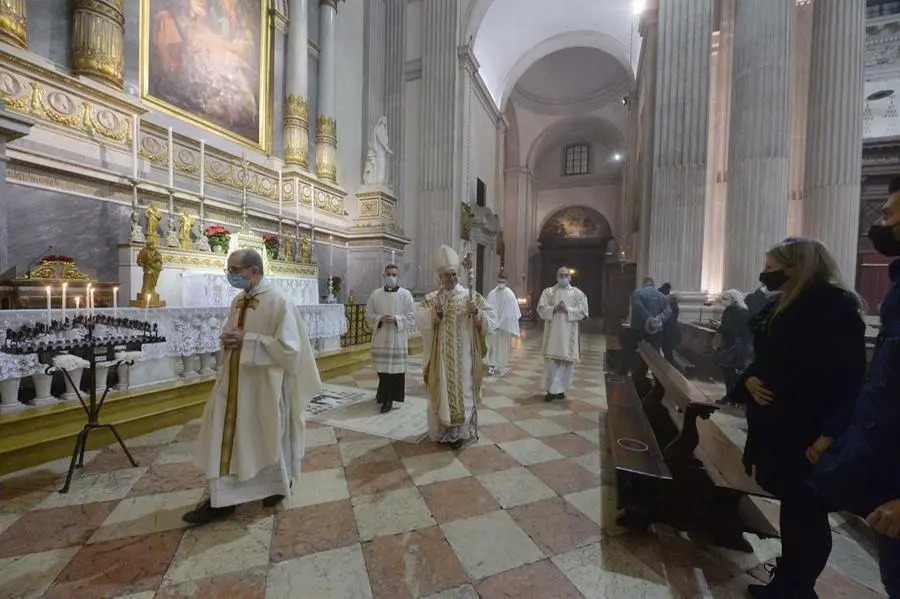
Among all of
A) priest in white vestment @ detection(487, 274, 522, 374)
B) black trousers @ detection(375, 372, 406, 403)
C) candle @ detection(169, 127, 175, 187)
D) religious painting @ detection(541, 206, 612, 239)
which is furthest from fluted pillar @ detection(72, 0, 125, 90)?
religious painting @ detection(541, 206, 612, 239)

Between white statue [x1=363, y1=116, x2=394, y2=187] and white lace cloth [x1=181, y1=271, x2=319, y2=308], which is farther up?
white statue [x1=363, y1=116, x2=394, y2=187]

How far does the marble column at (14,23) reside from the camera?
4176 mm

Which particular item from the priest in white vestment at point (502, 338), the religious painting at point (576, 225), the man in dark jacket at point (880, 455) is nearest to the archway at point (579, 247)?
the religious painting at point (576, 225)

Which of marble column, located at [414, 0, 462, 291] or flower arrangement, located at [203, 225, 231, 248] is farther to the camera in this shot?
marble column, located at [414, 0, 462, 291]

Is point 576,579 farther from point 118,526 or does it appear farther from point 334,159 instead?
point 334,159

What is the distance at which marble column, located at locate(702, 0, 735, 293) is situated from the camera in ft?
25.6

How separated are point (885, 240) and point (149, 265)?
570cm

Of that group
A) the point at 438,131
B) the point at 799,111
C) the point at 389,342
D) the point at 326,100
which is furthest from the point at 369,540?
the point at 438,131

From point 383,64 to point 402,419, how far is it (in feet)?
36.4

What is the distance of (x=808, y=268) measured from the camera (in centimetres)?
166

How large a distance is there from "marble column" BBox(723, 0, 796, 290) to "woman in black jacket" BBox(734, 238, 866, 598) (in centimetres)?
582

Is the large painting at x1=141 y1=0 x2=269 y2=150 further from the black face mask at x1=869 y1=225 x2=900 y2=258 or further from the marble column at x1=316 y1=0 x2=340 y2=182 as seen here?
the black face mask at x1=869 y1=225 x2=900 y2=258

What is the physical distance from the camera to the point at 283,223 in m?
7.61

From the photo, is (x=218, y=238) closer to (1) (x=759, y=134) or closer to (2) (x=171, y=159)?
(2) (x=171, y=159)
